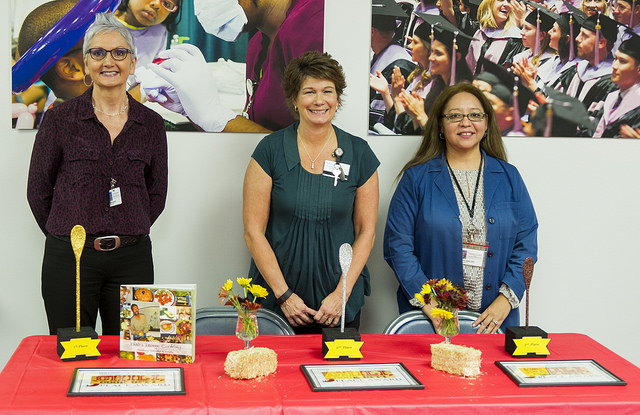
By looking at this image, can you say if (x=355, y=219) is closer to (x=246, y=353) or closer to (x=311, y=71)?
(x=311, y=71)

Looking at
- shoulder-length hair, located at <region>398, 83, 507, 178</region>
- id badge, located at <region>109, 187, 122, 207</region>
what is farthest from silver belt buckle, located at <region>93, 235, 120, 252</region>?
shoulder-length hair, located at <region>398, 83, 507, 178</region>

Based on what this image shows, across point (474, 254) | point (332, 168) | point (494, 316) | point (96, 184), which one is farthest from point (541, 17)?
point (96, 184)

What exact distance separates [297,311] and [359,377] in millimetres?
886

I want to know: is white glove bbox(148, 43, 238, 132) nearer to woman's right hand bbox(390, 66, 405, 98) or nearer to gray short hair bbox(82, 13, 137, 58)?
gray short hair bbox(82, 13, 137, 58)

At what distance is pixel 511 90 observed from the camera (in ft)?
11.2

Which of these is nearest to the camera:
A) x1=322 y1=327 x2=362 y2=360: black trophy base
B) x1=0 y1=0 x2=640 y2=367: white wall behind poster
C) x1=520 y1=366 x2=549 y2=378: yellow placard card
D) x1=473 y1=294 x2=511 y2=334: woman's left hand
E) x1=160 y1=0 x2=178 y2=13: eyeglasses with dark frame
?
x1=520 y1=366 x2=549 y2=378: yellow placard card

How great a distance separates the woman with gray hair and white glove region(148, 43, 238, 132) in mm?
580

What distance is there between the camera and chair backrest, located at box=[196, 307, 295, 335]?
243 centimetres

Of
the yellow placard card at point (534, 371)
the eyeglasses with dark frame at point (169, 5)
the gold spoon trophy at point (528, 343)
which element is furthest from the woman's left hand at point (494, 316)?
the eyeglasses with dark frame at point (169, 5)

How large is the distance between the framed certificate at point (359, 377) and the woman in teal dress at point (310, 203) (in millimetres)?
756

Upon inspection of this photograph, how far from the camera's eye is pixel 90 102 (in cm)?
258

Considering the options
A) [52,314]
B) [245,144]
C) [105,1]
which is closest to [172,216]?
[245,144]

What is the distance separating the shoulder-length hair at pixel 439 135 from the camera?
2988 millimetres

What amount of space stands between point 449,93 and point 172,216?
151cm
